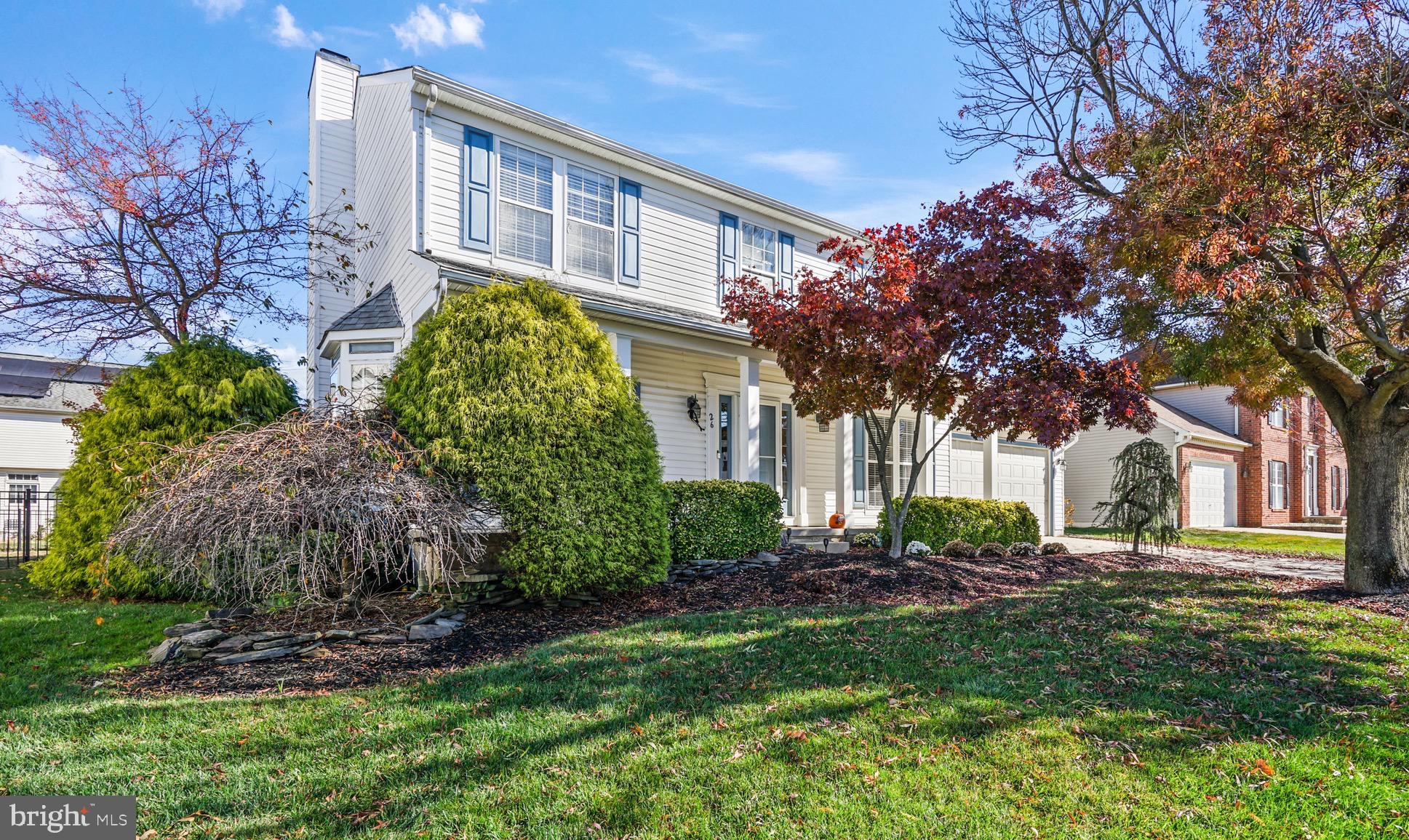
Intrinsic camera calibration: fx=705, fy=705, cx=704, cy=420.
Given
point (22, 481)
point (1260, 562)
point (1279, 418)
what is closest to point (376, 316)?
point (1260, 562)

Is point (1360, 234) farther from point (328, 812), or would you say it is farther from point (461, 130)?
point (461, 130)

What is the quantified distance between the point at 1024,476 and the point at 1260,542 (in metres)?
4.99

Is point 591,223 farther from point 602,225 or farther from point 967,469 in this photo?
point 967,469

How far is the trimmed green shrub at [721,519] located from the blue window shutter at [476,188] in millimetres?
4372

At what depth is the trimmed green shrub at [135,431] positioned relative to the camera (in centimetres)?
756

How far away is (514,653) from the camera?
532 cm

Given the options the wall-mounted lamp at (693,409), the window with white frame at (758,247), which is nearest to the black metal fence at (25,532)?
the wall-mounted lamp at (693,409)

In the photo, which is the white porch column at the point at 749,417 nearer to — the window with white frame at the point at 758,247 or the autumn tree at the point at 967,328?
the autumn tree at the point at 967,328

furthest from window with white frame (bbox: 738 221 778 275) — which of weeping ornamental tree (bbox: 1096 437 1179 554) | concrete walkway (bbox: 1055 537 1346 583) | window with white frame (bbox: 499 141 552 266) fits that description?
concrete walkway (bbox: 1055 537 1346 583)

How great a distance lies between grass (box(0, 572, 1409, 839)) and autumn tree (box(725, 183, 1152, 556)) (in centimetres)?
330

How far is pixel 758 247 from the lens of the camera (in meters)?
13.0

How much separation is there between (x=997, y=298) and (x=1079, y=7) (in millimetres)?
3189

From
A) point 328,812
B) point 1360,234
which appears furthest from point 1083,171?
point 328,812

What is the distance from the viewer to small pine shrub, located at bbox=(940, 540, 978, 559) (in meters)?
10.2
